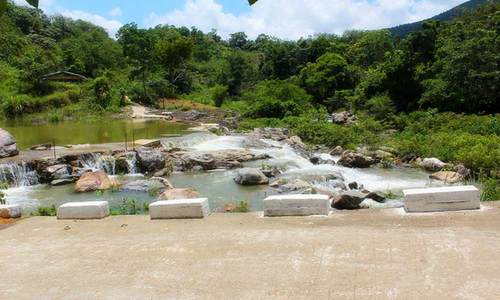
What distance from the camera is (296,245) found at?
237 inches

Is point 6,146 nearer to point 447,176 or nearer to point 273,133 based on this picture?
point 273,133

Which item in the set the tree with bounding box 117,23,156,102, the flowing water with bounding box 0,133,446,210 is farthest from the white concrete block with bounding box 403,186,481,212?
the tree with bounding box 117,23,156,102

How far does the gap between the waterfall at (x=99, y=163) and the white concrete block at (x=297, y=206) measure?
12398mm

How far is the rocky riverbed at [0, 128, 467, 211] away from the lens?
48.2 feet

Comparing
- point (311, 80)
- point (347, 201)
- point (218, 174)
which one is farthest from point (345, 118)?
point (347, 201)

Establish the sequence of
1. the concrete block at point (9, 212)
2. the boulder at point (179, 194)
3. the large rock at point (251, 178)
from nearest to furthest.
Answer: the concrete block at point (9, 212), the boulder at point (179, 194), the large rock at point (251, 178)

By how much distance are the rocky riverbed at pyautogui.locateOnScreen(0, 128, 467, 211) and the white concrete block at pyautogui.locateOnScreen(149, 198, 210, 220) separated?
4104 millimetres

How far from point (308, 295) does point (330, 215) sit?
2.81 m

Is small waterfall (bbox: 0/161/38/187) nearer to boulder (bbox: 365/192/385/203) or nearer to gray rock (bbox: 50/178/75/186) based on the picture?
gray rock (bbox: 50/178/75/186)

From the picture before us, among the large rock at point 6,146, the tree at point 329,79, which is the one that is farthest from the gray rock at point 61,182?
the tree at point 329,79

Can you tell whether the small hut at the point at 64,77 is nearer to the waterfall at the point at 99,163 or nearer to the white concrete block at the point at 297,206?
the waterfall at the point at 99,163

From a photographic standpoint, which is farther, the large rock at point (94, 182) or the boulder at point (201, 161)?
the boulder at point (201, 161)

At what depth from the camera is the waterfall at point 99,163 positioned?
61.6 feet

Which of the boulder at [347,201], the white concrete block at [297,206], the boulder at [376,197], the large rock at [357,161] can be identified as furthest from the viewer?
the large rock at [357,161]
